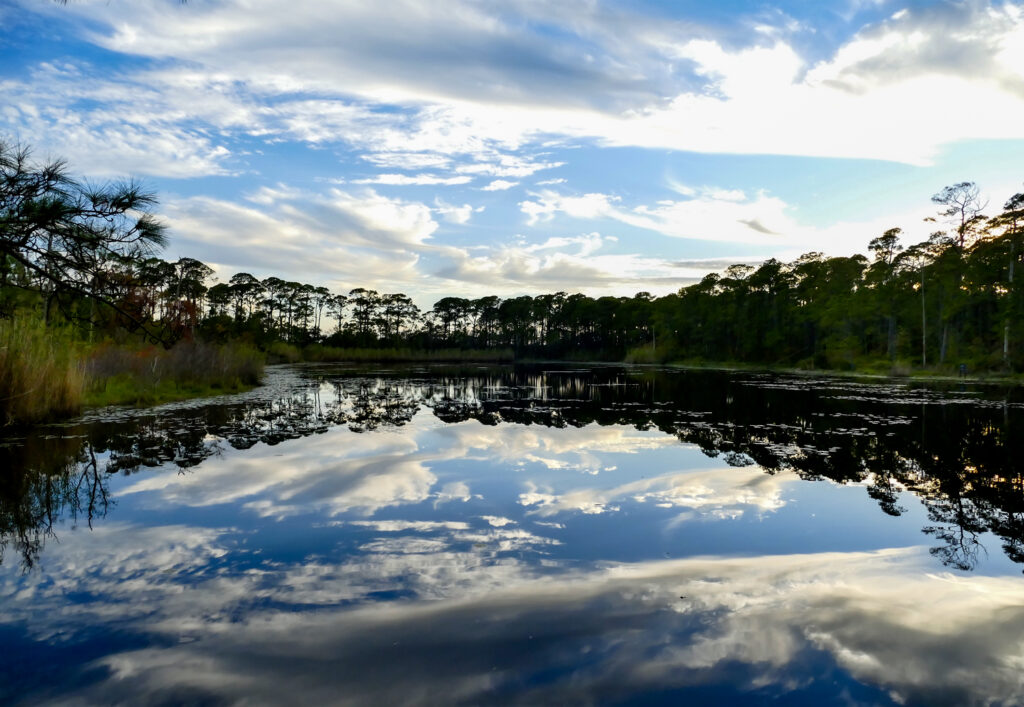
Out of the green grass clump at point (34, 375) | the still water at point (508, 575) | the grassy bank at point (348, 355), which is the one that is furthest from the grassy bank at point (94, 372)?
the grassy bank at point (348, 355)

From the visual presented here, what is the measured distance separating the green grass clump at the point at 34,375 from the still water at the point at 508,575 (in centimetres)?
101

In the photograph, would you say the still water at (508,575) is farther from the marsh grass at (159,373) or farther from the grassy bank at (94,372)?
the marsh grass at (159,373)

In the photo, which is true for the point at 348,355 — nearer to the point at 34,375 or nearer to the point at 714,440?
the point at 34,375

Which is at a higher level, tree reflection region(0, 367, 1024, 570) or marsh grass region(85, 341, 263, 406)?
marsh grass region(85, 341, 263, 406)

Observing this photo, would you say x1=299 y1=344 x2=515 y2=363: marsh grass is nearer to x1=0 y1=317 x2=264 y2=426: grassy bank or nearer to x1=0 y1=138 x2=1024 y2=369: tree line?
x1=0 y1=138 x2=1024 y2=369: tree line

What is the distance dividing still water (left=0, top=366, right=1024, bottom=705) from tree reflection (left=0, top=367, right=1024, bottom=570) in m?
0.08

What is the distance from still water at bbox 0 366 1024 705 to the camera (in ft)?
9.12

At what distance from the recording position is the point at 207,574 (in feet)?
13.3

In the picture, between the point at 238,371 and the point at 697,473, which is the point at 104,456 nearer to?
the point at 697,473

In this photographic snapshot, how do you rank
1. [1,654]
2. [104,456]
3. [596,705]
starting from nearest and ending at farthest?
[596,705] → [1,654] → [104,456]

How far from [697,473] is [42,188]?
7308 millimetres

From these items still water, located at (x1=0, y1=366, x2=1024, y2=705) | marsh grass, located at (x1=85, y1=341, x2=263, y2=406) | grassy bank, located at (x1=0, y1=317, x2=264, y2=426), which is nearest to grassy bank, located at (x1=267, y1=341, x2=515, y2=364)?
grassy bank, located at (x1=0, y1=317, x2=264, y2=426)

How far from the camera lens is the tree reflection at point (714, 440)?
18.4 feet

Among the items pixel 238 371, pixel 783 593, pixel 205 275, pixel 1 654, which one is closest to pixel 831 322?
pixel 238 371
